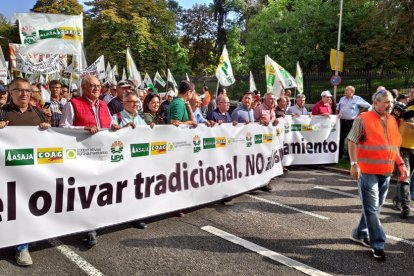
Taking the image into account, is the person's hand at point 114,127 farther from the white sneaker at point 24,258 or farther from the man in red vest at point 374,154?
the man in red vest at point 374,154

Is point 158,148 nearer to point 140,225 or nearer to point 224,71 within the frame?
point 140,225

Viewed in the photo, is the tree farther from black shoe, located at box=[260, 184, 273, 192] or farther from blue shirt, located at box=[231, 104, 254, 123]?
black shoe, located at box=[260, 184, 273, 192]

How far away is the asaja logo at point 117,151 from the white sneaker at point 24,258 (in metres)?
1.36

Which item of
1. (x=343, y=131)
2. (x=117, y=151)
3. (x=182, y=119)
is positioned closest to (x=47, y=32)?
(x=182, y=119)

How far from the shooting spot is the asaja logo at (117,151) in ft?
14.8

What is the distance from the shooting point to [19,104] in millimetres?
4094

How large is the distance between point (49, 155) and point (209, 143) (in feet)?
7.98

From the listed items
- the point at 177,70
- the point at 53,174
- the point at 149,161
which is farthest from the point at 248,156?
the point at 177,70

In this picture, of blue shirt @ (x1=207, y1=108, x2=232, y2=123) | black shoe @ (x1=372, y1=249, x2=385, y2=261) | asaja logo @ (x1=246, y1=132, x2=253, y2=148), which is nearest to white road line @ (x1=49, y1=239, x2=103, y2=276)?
black shoe @ (x1=372, y1=249, x2=385, y2=261)

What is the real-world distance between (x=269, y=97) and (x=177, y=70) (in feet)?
120

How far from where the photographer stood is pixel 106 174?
444cm

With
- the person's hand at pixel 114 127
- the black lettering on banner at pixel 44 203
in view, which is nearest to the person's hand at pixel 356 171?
the person's hand at pixel 114 127

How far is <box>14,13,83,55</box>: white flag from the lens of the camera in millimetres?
8539

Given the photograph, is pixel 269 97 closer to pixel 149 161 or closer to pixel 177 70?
Answer: pixel 149 161
